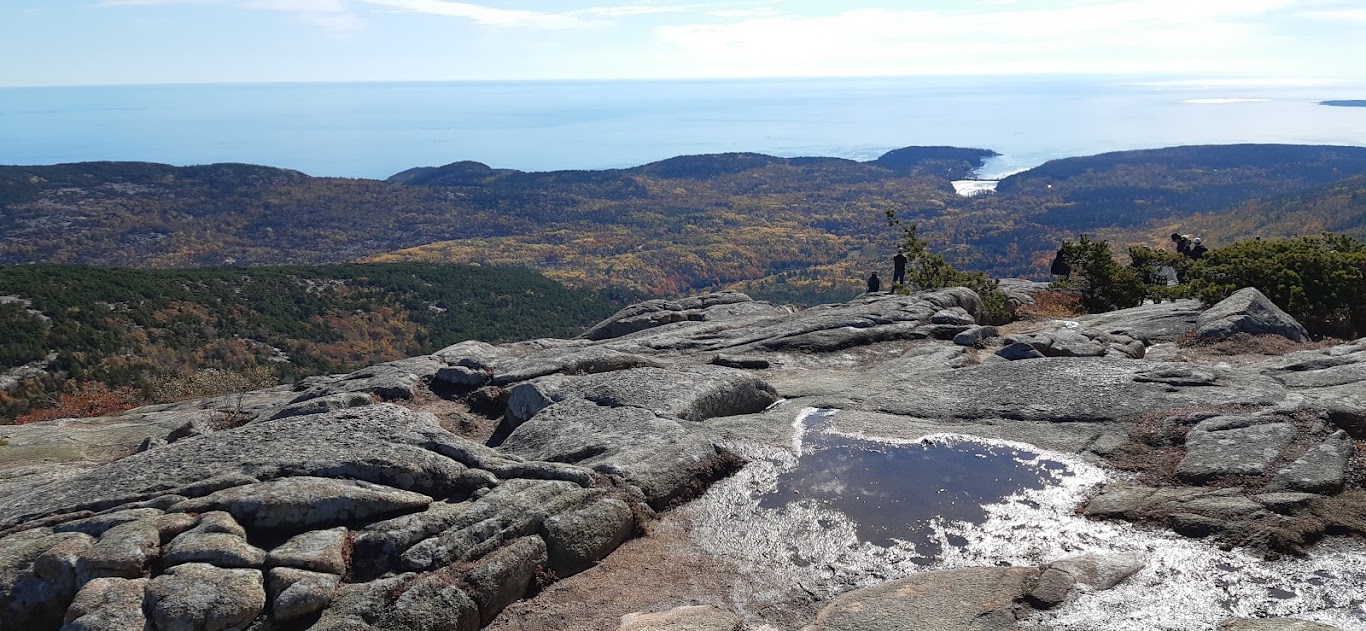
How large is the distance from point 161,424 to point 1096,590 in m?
23.5

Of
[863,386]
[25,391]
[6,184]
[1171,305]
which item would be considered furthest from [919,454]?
[6,184]

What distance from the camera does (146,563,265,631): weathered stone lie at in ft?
29.8

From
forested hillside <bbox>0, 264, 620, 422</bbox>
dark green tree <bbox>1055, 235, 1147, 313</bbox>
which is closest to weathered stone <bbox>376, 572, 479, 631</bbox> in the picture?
forested hillside <bbox>0, 264, 620, 422</bbox>

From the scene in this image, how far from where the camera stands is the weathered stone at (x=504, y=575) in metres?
10.2

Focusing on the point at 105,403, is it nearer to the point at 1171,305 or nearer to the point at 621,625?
the point at 621,625

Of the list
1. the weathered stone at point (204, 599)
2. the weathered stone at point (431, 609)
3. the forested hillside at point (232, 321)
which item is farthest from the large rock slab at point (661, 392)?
the forested hillside at point (232, 321)

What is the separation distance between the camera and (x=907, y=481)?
534 inches

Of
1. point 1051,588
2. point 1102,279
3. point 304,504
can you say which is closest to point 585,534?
point 304,504

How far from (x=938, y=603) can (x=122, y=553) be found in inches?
411

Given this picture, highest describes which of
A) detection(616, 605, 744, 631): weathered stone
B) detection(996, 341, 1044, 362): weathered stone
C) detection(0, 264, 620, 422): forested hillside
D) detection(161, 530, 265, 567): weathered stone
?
detection(996, 341, 1044, 362): weathered stone

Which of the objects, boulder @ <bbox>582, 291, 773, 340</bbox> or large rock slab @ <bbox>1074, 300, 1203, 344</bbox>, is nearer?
large rock slab @ <bbox>1074, 300, 1203, 344</bbox>

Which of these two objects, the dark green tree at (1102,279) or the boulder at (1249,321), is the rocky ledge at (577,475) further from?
the dark green tree at (1102,279)

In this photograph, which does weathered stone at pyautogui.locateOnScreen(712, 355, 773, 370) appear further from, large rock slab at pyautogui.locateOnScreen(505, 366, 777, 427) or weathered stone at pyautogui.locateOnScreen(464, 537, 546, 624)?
weathered stone at pyautogui.locateOnScreen(464, 537, 546, 624)

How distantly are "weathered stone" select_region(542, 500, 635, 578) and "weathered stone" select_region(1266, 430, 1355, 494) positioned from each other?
986 centimetres
